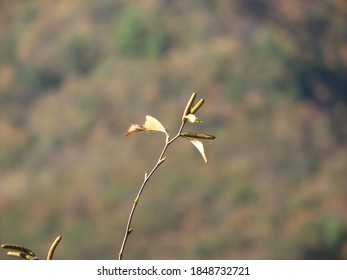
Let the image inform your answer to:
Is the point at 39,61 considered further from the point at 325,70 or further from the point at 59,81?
the point at 325,70

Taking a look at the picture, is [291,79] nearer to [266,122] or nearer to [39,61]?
[266,122]

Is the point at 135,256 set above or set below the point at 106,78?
below
